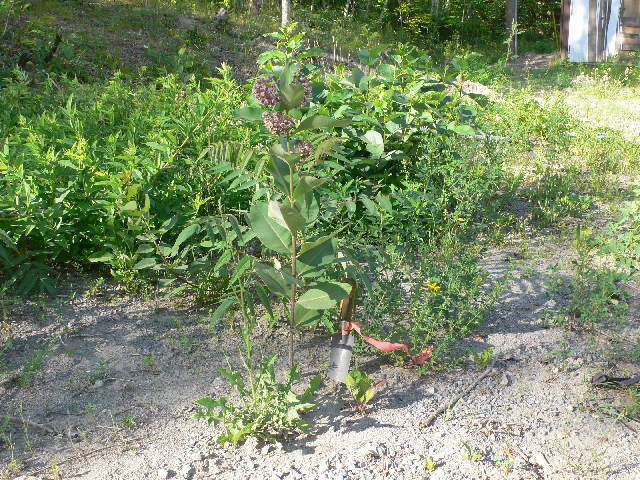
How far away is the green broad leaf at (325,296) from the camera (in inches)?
103

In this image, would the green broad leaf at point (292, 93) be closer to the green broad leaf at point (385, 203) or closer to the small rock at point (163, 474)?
the green broad leaf at point (385, 203)

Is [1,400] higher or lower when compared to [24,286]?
lower

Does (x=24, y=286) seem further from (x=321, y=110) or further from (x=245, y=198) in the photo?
(x=321, y=110)

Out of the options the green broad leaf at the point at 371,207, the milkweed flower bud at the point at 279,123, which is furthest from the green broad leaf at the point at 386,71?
the green broad leaf at the point at 371,207

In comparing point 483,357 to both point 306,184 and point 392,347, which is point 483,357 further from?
point 306,184

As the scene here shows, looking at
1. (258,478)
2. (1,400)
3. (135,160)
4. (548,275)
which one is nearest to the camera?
(258,478)

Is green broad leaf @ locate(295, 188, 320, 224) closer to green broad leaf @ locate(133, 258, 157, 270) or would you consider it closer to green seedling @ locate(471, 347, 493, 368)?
green seedling @ locate(471, 347, 493, 368)

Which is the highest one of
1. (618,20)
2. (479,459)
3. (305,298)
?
(618,20)

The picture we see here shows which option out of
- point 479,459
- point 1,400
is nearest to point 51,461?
point 1,400

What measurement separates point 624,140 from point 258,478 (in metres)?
5.24

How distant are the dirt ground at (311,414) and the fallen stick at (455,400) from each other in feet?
0.06

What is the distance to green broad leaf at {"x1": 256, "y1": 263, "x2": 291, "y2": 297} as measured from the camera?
259cm

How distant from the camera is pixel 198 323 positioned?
3.42 m

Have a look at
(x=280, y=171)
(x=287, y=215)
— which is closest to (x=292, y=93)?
(x=280, y=171)
